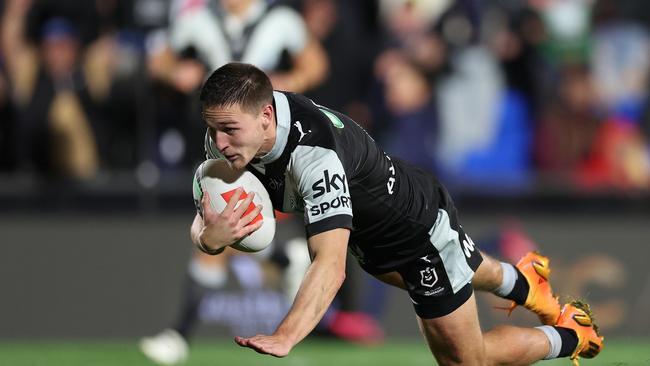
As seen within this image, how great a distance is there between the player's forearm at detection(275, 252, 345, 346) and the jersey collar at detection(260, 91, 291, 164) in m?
0.63

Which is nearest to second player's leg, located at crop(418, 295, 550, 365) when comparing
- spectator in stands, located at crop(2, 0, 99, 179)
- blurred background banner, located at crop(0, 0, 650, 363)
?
blurred background banner, located at crop(0, 0, 650, 363)

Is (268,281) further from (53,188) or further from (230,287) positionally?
(53,188)

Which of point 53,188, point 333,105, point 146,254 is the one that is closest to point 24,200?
point 53,188

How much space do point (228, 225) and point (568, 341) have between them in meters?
2.33

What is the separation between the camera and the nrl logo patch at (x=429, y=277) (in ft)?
23.3

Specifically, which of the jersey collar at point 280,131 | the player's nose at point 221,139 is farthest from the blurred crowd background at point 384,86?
the player's nose at point 221,139

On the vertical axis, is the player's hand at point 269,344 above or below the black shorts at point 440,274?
below

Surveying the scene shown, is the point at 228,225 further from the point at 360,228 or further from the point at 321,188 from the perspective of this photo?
the point at 360,228

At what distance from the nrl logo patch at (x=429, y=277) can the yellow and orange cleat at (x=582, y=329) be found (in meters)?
1.06

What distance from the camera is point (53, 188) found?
11867 millimetres

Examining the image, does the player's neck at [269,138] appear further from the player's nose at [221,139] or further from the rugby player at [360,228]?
the player's nose at [221,139]

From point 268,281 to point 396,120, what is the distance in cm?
186

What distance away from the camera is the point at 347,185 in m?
6.20

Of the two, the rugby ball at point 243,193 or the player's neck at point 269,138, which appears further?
the rugby ball at point 243,193
